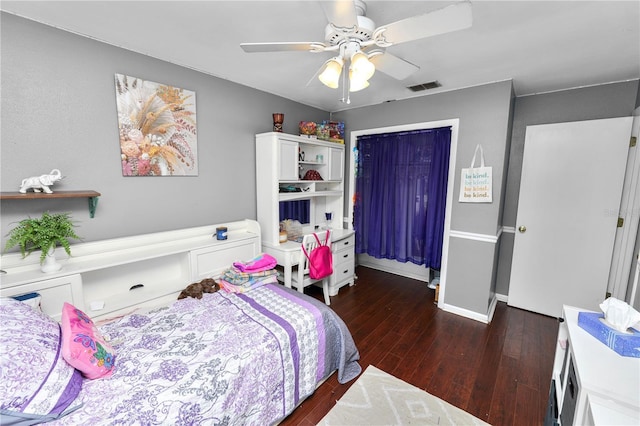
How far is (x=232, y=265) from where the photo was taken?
96.7 inches

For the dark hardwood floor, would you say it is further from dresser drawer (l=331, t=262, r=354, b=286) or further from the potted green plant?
the potted green plant

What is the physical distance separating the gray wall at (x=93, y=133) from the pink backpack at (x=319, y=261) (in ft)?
3.32

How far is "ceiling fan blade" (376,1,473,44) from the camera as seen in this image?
1.07 meters

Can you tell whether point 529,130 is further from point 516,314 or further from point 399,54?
point 516,314

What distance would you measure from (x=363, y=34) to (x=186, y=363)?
194 cm

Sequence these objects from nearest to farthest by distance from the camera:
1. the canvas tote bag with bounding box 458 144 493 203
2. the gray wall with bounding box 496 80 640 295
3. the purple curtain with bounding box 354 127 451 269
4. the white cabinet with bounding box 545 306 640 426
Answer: the white cabinet with bounding box 545 306 640 426
the gray wall with bounding box 496 80 640 295
the canvas tote bag with bounding box 458 144 493 203
the purple curtain with bounding box 354 127 451 269

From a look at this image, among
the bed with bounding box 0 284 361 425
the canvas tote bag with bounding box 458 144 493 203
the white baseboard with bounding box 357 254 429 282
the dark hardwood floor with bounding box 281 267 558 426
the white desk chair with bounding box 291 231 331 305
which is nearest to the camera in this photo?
the bed with bounding box 0 284 361 425

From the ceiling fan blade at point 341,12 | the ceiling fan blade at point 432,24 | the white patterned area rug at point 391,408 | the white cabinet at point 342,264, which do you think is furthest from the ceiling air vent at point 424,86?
the white patterned area rug at point 391,408

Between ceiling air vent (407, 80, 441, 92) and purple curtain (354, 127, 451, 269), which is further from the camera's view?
purple curtain (354, 127, 451, 269)

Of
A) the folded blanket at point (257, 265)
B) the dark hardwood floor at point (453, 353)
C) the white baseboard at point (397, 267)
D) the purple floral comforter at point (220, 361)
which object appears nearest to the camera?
the purple floral comforter at point (220, 361)

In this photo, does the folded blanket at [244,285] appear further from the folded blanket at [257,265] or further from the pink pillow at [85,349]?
the pink pillow at [85,349]

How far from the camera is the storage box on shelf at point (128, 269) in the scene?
1.59 metres

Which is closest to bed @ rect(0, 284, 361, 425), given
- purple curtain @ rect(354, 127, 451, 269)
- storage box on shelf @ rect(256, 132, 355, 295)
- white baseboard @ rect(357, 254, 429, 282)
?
storage box on shelf @ rect(256, 132, 355, 295)

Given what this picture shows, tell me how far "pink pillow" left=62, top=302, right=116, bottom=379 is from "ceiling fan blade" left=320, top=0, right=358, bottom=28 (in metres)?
1.82
